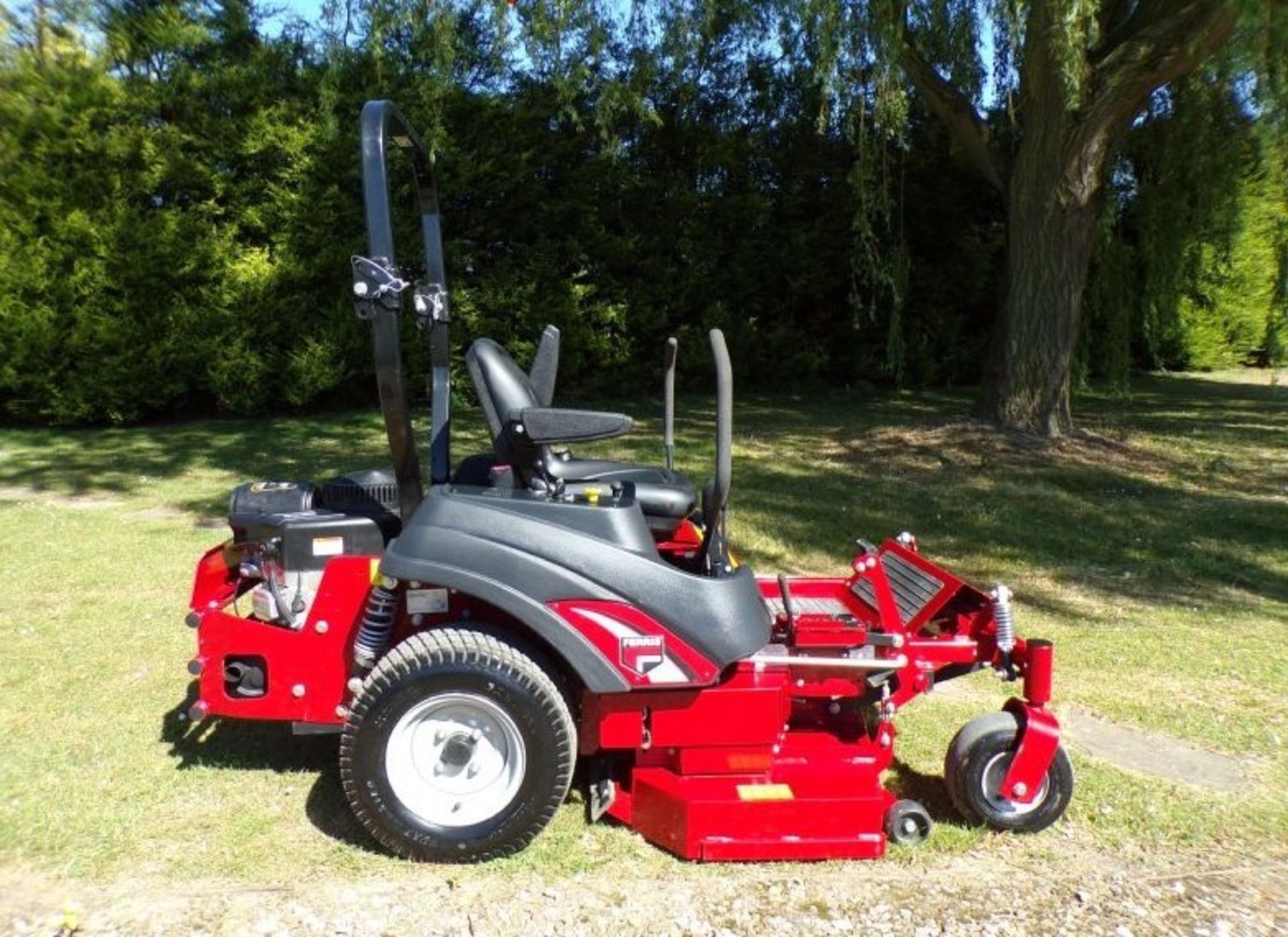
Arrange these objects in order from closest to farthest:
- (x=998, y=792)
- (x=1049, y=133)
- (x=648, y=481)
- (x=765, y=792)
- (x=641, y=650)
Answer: (x=641, y=650)
(x=765, y=792)
(x=998, y=792)
(x=648, y=481)
(x=1049, y=133)

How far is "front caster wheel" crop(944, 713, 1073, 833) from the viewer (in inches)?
125

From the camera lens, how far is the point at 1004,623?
3.28m


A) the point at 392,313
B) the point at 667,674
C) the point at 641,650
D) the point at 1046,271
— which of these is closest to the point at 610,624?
the point at 641,650

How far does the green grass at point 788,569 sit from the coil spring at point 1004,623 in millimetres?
580

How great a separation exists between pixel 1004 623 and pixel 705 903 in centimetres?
129

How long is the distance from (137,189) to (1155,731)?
35.3 feet

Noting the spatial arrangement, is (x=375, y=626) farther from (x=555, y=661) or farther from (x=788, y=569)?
(x=788, y=569)

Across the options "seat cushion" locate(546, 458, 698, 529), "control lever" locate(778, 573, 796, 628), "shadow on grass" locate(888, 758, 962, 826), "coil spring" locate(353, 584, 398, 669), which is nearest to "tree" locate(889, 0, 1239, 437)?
"seat cushion" locate(546, 458, 698, 529)

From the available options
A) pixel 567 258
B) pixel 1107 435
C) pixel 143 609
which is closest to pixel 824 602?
pixel 143 609

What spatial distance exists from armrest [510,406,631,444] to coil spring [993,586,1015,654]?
1.37 metres

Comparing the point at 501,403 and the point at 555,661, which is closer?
the point at 555,661

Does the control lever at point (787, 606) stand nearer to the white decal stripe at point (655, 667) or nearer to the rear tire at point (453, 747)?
the white decal stripe at point (655, 667)

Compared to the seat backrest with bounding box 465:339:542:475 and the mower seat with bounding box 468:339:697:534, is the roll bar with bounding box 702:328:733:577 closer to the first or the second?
the mower seat with bounding box 468:339:697:534

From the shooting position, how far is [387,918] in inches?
107
